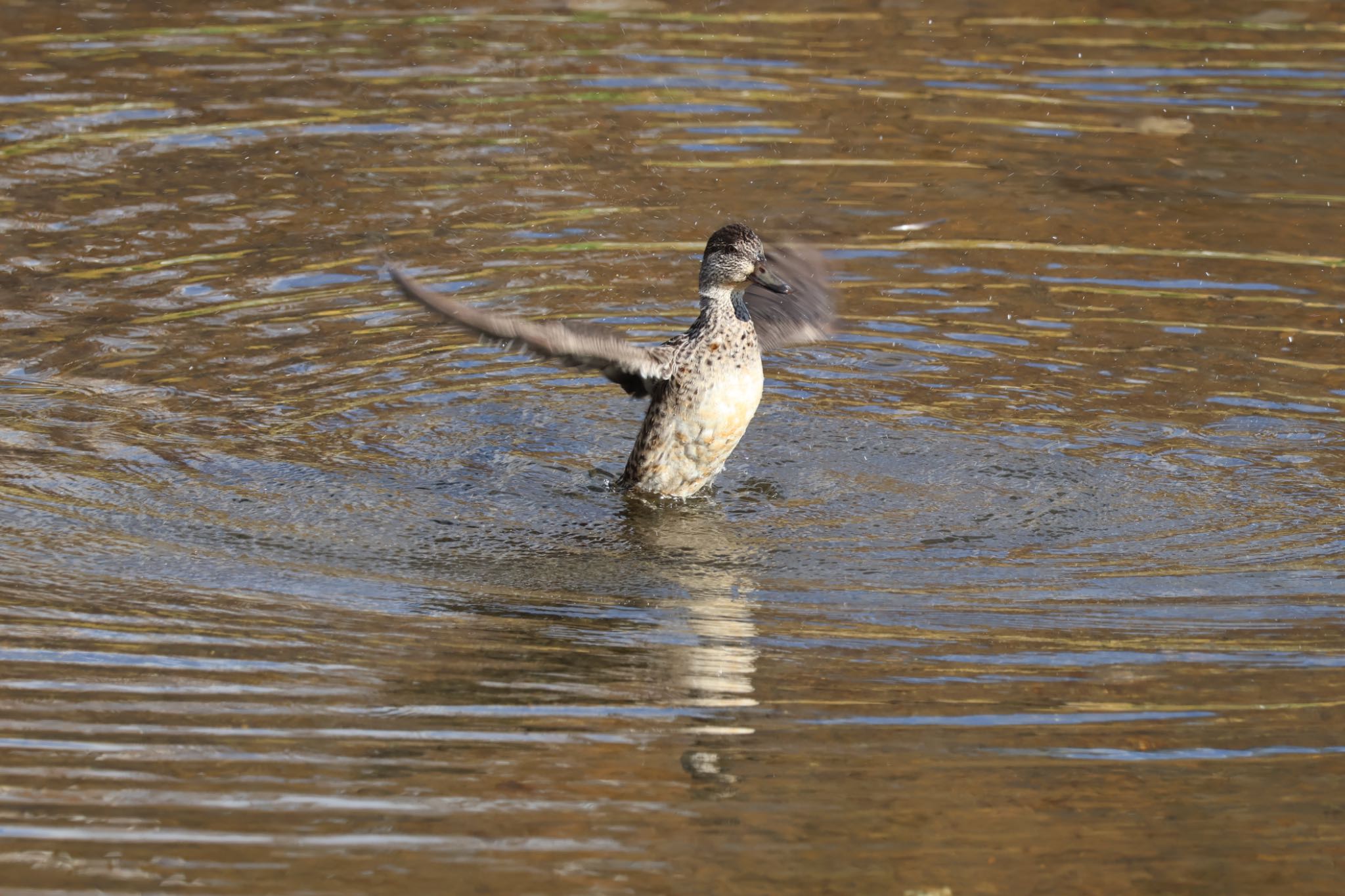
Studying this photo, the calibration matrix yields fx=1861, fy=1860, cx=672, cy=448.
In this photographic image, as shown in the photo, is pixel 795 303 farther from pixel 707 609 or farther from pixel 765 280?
pixel 707 609

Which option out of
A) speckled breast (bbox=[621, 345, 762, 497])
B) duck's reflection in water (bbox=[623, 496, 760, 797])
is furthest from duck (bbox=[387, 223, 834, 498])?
duck's reflection in water (bbox=[623, 496, 760, 797])

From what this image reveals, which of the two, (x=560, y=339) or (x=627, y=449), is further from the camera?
(x=627, y=449)

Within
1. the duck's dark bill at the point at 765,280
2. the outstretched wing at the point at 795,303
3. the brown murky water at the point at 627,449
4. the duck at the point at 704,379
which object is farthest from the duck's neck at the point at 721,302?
the brown murky water at the point at 627,449

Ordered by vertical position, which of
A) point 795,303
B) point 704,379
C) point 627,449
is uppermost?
point 795,303

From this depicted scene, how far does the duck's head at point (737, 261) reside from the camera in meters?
7.85

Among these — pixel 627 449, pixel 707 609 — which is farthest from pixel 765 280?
pixel 707 609

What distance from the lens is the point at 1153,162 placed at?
39.7 feet

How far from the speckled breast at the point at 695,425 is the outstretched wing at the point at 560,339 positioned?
0.14 metres

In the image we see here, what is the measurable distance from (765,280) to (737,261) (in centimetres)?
15

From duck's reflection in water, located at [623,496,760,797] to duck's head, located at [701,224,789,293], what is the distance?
964 millimetres

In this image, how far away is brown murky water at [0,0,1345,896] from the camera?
4918mm

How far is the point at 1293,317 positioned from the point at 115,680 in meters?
6.60

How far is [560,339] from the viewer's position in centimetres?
689

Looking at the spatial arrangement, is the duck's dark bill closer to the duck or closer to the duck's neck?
the duck
